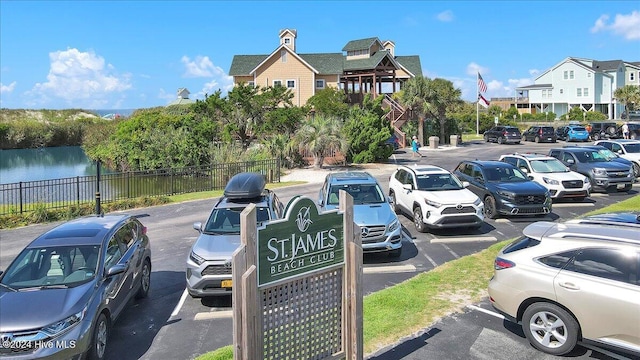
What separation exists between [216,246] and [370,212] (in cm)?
411

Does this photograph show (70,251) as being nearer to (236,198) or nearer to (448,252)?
(236,198)

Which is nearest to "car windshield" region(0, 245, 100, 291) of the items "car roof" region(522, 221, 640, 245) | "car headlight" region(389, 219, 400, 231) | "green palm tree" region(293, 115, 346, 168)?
"car headlight" region(389, 219, 400, 231)

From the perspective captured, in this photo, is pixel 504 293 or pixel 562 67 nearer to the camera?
pixel 504 293

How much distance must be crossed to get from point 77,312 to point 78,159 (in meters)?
52.6

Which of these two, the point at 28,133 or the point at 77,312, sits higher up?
the point at 28,133

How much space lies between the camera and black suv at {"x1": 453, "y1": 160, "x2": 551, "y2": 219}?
14.9 meters

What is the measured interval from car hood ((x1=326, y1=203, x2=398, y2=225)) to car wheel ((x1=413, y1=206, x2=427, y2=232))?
1968mm

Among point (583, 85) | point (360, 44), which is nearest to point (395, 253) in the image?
point (360, 44)

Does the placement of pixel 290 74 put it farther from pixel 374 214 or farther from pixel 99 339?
pixel 99 339

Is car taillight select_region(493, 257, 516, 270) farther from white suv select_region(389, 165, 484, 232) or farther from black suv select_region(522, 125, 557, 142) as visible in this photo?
black suv select_region(522, 125, 557, 142)

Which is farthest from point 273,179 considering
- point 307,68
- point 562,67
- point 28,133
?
point 562,67

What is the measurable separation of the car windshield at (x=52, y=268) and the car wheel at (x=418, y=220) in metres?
8.77

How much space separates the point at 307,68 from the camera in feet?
163

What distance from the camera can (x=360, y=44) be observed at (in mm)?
50438
